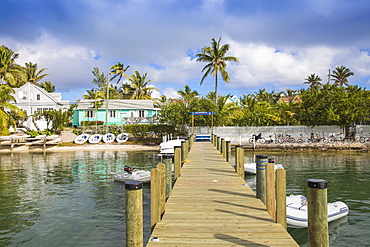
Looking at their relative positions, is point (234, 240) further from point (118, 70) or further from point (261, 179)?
point (118, 70)

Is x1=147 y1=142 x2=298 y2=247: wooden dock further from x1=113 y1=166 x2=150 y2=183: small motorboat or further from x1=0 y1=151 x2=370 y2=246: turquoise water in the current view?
x1=113 y1=166 x2=150 y2=183: small motorboat

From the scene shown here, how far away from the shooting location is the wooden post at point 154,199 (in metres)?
5.76

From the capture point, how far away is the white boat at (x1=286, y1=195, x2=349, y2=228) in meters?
9.44

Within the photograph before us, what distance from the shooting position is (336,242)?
29.3 feet

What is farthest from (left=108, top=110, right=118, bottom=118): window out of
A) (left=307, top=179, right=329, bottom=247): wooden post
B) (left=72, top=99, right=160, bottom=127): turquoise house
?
(left=307, top=179, right=329, bottom=247): wooden post

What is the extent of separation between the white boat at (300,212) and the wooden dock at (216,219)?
80.2 inches

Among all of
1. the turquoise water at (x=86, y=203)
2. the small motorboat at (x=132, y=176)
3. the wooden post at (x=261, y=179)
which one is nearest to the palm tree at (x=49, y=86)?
the turquoise water at (x=86, y=203)

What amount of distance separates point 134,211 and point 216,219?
2.18 metres

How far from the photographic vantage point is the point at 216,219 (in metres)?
6.04

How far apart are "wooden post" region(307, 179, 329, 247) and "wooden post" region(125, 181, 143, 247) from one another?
264 centimetres

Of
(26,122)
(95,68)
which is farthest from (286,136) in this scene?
(95,68)

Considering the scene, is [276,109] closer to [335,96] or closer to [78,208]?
[335,96]

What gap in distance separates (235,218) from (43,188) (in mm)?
13911

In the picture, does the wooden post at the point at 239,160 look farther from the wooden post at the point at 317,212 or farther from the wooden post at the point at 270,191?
the wooden post at the point at 317,212
